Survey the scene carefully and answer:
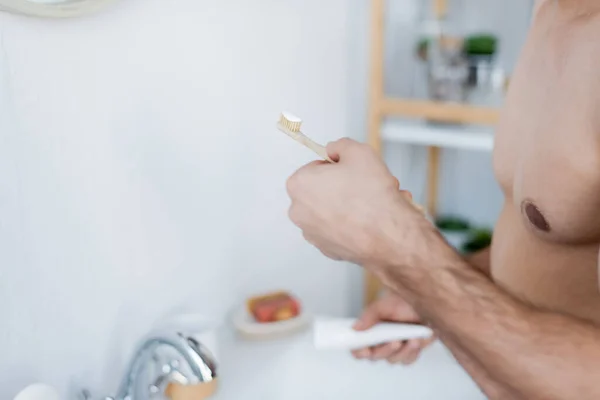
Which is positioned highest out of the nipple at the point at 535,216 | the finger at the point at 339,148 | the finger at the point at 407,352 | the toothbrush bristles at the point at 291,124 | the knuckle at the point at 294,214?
the toothbrush bristles at the point at 291,124

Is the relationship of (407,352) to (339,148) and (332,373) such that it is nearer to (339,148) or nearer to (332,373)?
(332,373)

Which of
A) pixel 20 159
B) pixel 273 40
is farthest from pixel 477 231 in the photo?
pixel 20 159

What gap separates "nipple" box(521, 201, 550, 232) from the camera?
0.61 m

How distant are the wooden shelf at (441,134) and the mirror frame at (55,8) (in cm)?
62

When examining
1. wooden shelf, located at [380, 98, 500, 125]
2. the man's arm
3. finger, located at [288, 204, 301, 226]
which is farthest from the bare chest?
wooden shelf, located at [380, 98, 500, 125]

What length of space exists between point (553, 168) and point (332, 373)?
487 mm

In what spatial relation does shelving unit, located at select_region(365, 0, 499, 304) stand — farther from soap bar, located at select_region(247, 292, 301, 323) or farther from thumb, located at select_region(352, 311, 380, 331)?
thumb, located at select_region(352, 311, 380, 331)

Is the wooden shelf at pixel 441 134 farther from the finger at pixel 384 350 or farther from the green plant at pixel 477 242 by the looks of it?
the finger at pixel 384 350

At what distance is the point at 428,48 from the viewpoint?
1199 millimetres

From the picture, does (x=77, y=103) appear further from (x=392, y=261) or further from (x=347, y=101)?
(x=347, y=101)

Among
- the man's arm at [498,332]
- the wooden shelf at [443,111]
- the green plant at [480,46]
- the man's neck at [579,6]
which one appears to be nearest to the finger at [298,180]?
the man's arm at [498,332]

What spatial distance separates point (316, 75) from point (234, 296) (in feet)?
1.29

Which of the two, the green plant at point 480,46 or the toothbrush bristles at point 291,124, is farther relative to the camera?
the green plant at point 480,46

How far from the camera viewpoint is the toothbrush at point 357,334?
711 mm
